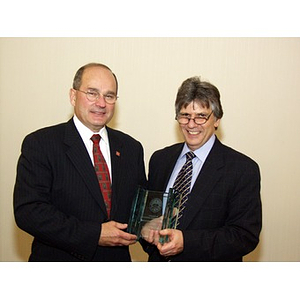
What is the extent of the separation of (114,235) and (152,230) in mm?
231

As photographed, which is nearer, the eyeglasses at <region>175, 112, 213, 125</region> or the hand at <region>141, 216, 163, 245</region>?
the hand at <region>141, 216, 163, 245</region>

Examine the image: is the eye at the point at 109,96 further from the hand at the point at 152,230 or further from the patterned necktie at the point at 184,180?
the hand at the point at 152,230

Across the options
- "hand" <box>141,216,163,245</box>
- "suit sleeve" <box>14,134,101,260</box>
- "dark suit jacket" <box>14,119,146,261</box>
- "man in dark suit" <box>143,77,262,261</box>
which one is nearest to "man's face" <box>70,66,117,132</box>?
"dark suit jacket" <box>14,119,146,261</box>

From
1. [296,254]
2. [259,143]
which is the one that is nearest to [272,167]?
[259,143]

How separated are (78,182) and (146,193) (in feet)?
1.37

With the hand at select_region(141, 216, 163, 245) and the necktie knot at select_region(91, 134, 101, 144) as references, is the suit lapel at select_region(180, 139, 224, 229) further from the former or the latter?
A: the necktie knot at select_region(91, 134, 101, 144)

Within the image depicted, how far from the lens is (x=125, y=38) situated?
3301 millimetres

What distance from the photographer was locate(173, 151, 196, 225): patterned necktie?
2375 mm

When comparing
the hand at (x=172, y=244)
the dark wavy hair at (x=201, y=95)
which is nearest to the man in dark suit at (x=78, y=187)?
the hand at (x=172, y=244)

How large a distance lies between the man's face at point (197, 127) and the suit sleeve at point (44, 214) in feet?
2.65

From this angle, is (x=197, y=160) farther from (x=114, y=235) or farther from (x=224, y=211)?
(x=114, y=235)

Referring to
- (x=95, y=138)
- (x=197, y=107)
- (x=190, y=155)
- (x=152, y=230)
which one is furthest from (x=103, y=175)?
(x=197, y=107)

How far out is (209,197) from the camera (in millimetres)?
2338

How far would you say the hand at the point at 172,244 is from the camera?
2.17 m
